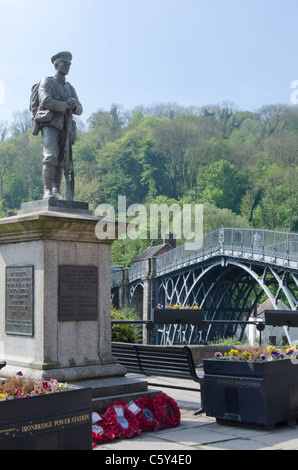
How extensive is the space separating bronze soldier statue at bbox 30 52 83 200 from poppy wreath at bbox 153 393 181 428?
260 cm

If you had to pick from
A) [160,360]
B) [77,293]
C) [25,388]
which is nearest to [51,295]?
[77,293]

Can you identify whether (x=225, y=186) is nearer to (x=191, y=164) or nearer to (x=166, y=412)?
(x=191, y=164)

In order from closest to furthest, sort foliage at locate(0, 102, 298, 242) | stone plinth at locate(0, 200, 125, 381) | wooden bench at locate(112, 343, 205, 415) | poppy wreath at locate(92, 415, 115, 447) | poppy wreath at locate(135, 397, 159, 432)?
poppy wreath at locate(92, 415, 115, 447) < poppy wreath at locate(135, 397, 159, 432) < stone plinth at locate(0, 200, 125, 381) < wooden bench at locate(112, 343, 205, 415) < foliage at locate(0, 102, 298, 242)

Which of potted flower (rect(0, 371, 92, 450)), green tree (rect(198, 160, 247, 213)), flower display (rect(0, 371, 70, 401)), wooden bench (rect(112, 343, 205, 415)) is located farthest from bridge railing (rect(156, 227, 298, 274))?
potted flower (rect(0, 371, 92, 450))

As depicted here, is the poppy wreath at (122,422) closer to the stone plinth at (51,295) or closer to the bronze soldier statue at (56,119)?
the stone plinth at (51,295)

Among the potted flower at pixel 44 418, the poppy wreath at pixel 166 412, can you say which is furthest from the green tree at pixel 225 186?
the potted flower at pixel 44 418

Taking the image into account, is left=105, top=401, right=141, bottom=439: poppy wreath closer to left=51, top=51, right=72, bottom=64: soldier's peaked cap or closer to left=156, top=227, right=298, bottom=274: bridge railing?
left=51, top=51, right=72, bottom=64: soldier's peaked cap

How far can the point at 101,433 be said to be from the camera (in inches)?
243

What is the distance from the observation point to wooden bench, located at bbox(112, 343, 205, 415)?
7.43 m

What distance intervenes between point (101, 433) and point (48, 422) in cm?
173

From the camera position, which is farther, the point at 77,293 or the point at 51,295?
the point at 77,293

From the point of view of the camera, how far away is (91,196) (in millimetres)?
82312

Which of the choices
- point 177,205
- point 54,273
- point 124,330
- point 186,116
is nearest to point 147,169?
point 186,116

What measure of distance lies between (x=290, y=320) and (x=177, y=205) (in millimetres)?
68011
